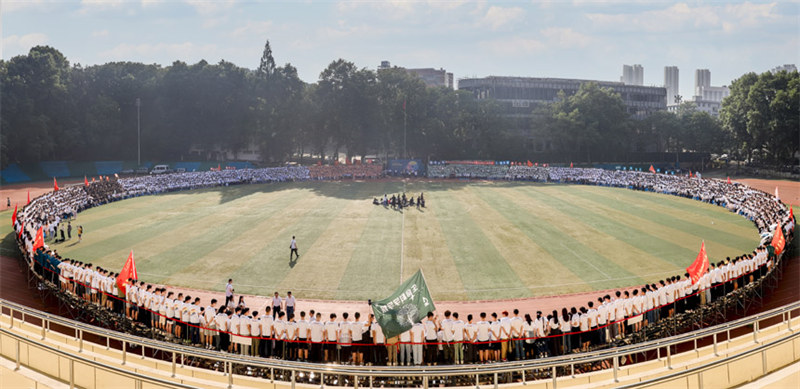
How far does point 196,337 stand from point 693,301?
17353 mm

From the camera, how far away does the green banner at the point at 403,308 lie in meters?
13.5

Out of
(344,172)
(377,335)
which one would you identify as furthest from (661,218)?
(344,172)

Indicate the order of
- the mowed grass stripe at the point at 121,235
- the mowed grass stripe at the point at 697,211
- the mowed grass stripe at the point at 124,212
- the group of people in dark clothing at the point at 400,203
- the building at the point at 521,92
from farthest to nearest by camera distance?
the building at the point at 521,92
the group of people in dark clothing at the point at 400,203
the mowed grass stripe at the point at 124,212
the mowed grass stripe at the point at 697,211
the mowed grass stripe at the point at 121,235

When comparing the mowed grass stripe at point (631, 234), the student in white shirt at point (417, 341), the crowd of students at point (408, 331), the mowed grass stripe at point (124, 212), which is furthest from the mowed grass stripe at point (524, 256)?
the mowed grass stripe at point (124, 212)

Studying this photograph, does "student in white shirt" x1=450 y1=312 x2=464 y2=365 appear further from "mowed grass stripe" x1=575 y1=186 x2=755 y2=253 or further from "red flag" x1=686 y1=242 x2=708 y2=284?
"mowed grass stripe" x1=575 y1=186 x2=755 y2=253

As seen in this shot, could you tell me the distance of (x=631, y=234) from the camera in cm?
3431

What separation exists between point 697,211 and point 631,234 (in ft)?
43.6

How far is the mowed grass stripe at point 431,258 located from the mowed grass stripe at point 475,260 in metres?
0.37

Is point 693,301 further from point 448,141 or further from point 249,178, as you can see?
point 448,141

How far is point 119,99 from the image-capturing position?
289 feet

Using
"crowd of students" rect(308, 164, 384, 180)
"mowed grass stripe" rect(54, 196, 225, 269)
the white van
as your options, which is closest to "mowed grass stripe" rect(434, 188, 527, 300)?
"mowed grass stripe" rect(54, 196, 225, 269)

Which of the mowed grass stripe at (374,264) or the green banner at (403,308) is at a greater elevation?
the green banner at (403,308)

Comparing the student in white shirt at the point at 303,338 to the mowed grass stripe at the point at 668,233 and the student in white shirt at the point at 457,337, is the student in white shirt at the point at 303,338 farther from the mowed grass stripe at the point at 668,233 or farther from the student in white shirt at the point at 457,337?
the mowed grass stripe at the point at 668,233

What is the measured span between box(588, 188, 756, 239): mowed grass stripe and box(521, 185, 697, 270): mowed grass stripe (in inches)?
191
